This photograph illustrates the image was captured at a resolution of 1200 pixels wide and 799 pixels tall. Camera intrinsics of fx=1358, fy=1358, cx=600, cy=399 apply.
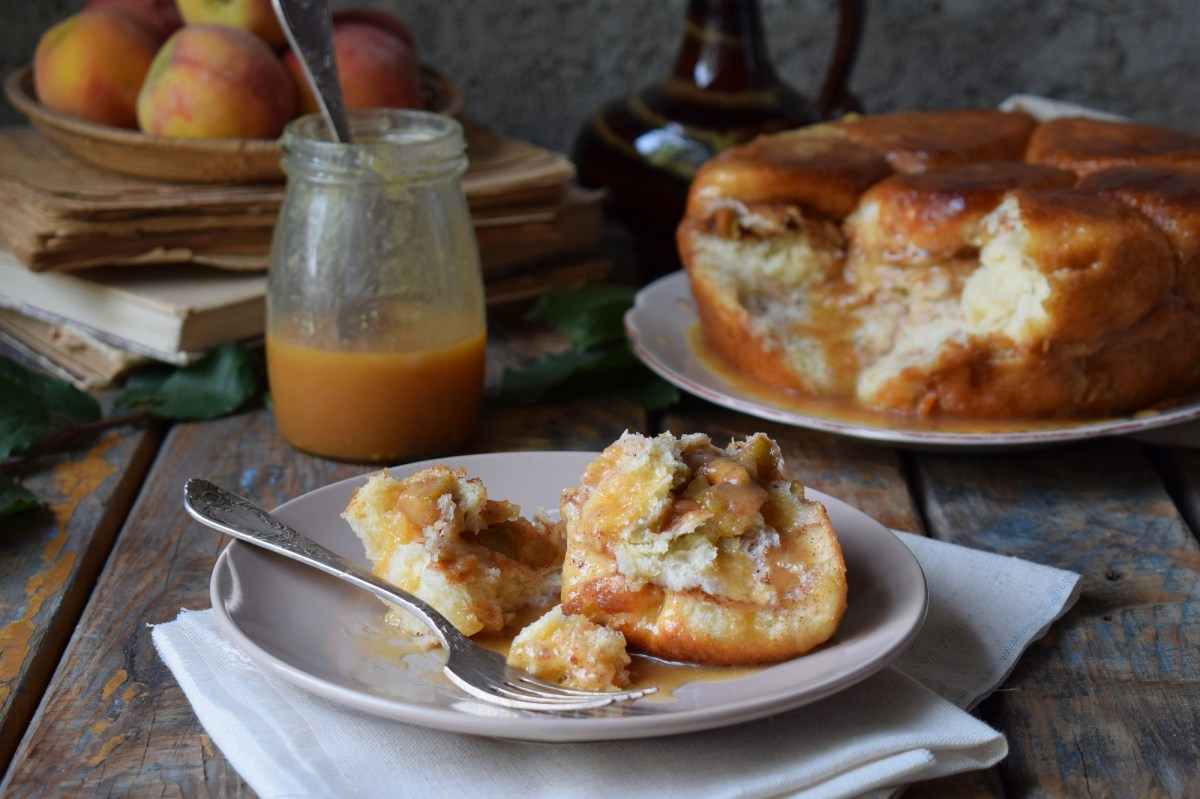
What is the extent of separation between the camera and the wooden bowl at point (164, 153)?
2.20m

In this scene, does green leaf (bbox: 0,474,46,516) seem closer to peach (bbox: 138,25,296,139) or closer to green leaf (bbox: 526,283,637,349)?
peach (bbox: 138,25,296,139)

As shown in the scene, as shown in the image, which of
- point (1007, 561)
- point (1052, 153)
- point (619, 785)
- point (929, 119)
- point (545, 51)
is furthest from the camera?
point (545, 51)

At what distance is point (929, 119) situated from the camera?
2.30 meters

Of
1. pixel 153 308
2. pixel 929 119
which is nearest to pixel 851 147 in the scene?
pixel 929 119

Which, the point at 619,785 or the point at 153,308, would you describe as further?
the point at 153,308

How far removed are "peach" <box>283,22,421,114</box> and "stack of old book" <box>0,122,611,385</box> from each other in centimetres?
18

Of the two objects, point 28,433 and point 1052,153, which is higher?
point 1052,153

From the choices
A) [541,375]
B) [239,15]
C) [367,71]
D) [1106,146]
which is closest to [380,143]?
[541,375]

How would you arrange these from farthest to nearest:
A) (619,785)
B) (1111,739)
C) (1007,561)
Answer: (1007,561) < (1111,739) < (619,785)

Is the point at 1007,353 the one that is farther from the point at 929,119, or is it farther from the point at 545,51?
the point at 545,51

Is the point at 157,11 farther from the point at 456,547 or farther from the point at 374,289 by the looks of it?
the point at 456,547

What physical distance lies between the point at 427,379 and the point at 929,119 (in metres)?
1.02

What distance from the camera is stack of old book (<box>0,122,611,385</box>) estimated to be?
2.14 m

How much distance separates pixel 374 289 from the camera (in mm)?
1823
